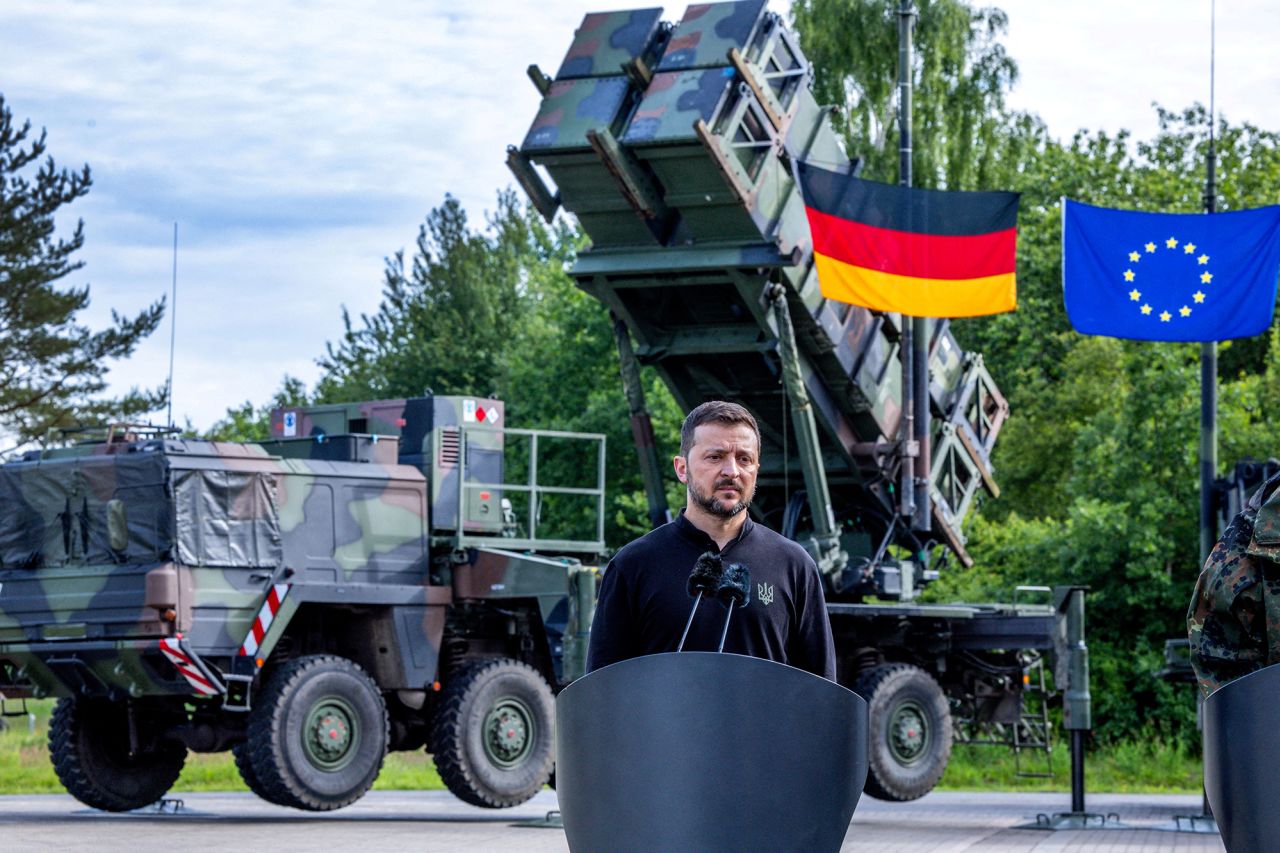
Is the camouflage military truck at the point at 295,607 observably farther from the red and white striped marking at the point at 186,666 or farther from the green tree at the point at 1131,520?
the green tree at the point at 1131,520

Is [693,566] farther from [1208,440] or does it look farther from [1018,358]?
[1018,358]

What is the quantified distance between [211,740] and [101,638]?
115cm

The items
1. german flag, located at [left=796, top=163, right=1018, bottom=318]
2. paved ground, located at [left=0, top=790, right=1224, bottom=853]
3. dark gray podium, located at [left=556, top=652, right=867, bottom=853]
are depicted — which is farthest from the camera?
german flag, located at [left=796, top=163, right=1018, bottom=318]

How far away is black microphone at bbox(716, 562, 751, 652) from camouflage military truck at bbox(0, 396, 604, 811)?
430 inches

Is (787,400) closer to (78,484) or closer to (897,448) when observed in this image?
(897,448)

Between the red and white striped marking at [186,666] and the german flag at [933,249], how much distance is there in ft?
18.8

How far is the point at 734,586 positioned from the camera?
5.10 metres

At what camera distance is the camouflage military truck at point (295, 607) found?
15.9 m

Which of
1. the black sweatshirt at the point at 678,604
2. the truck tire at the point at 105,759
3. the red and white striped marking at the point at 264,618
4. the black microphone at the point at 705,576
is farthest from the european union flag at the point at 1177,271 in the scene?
the black microphone at the point at 705,576

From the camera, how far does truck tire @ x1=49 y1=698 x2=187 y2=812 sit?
16875 mm

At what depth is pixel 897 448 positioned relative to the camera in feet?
59.2

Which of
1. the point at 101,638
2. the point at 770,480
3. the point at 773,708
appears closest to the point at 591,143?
the point at 770,480

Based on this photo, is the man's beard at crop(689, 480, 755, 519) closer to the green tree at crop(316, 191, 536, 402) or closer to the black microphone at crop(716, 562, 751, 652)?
the black microphone at crop(716, 562, 751, 652)

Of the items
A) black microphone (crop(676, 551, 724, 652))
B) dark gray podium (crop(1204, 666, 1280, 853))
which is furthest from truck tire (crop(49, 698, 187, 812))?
dark gray podium (crop(1204, 666, 1280, 853))
